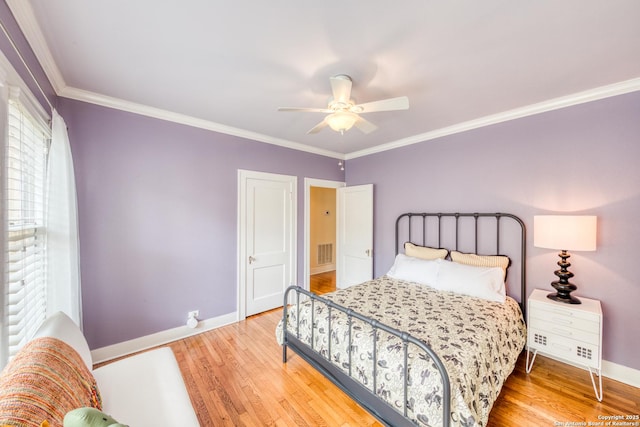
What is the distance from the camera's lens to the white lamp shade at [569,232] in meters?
2.06

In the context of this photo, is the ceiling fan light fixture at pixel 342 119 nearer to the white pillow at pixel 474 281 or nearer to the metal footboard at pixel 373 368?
the metal footboard at pixel 373 368

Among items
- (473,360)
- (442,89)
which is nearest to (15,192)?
(473,360)

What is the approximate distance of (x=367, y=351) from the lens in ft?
5.65

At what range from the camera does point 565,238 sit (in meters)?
2.12

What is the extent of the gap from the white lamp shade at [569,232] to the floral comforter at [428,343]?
0.74 metres

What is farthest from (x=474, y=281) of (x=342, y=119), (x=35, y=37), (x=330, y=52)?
(x=35, y=37)

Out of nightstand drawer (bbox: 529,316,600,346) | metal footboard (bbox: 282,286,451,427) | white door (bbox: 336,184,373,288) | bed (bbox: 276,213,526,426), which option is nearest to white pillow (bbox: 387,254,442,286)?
bed (bbox: 276,213,526,426)

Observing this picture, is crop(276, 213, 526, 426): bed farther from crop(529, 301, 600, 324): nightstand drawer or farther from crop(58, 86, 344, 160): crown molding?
crop(58, 86, 344, 160): crown molding

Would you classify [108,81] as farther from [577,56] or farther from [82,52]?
[577,56]

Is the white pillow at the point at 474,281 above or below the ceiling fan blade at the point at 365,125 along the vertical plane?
below

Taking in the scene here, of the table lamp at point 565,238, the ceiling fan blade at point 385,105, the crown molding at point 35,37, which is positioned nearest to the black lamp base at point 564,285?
the table lamp at point 565,238

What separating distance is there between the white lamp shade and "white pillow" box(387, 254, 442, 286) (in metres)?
1.05

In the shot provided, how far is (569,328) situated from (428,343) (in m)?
1.51

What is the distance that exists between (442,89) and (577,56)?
88 centimetres
